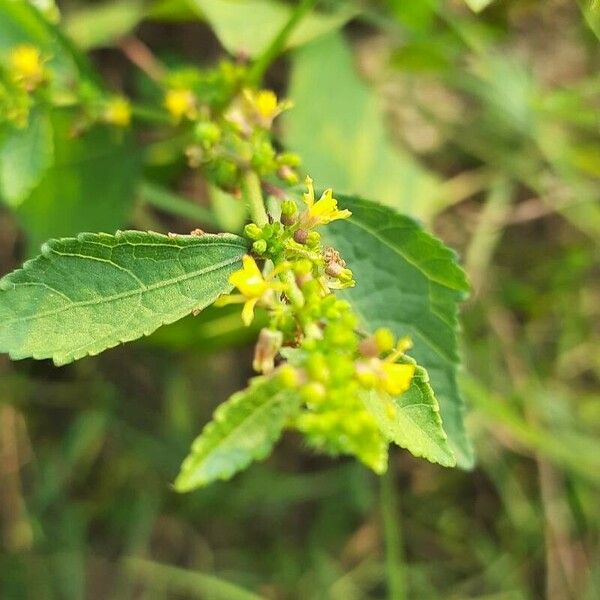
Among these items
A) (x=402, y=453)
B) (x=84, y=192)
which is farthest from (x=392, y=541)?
(x=84, y=192)

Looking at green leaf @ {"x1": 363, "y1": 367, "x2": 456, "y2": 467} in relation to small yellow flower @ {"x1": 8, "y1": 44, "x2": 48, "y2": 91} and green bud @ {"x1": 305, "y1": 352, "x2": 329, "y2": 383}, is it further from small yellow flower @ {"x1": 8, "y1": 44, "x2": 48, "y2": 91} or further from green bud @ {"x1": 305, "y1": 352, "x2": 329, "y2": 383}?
small yellow flower @ {"x1": 8, "y1": 44, "x2": 48, "y2": 91}

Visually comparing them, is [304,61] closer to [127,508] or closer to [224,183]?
[224,183]

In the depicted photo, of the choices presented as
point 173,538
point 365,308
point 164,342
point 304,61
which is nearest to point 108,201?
point 164,342

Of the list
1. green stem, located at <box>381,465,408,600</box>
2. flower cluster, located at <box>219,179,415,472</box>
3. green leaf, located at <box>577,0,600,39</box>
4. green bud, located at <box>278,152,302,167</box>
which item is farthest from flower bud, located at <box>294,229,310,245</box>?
green stem, located at <box>381,465,408,600</box>

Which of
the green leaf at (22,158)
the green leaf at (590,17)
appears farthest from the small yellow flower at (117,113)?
the green leaf at (590,17)

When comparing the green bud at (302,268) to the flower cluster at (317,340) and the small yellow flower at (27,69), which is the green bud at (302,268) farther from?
the small yellow flower at (27,69)

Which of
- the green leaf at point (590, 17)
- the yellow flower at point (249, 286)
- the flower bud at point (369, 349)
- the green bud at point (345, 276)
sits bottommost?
the flower bud at point (369, 349)

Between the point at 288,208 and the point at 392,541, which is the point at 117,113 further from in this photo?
the point at 392,541
